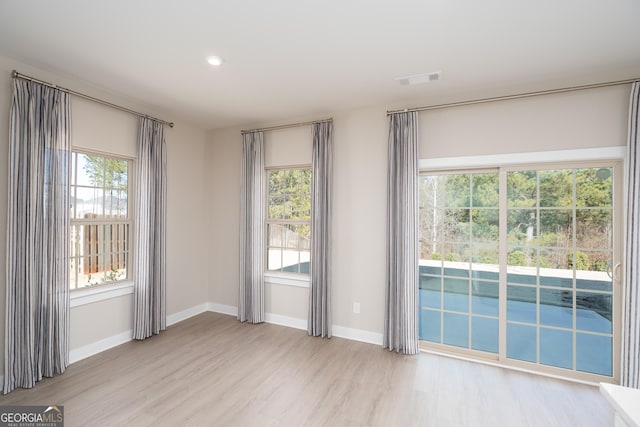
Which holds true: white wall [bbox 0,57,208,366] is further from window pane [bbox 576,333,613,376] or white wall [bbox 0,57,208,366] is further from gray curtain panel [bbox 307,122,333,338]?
window pane [bbox 576,333,613,376]

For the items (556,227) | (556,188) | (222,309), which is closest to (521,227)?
(556,227)

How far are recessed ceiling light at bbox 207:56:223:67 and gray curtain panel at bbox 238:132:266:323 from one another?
1622mm

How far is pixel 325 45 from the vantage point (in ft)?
7.75

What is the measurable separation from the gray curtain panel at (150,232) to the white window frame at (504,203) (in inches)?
127

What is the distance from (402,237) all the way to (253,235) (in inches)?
81.1

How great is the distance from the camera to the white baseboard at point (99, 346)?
10.1 ft

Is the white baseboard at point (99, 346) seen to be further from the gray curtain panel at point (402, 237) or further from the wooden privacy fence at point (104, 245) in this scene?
the gray curtain panel at point (402, 237)

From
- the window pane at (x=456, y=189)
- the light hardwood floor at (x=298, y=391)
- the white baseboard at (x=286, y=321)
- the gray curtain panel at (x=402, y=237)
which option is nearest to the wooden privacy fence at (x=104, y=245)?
the light hardwood floor at (x=298, y=391)

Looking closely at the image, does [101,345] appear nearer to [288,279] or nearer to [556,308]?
[288,279]

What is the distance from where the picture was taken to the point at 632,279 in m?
2.57

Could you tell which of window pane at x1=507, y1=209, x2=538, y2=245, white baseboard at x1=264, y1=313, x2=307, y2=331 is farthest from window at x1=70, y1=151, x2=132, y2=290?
window pane at x1=507, y1=209, x2=538, y2=245

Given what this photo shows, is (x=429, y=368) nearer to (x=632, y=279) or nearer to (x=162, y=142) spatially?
(x=632, y=279)

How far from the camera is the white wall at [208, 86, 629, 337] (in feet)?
9.30

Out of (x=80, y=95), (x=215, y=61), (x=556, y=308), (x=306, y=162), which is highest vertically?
(x=215, y=61)
